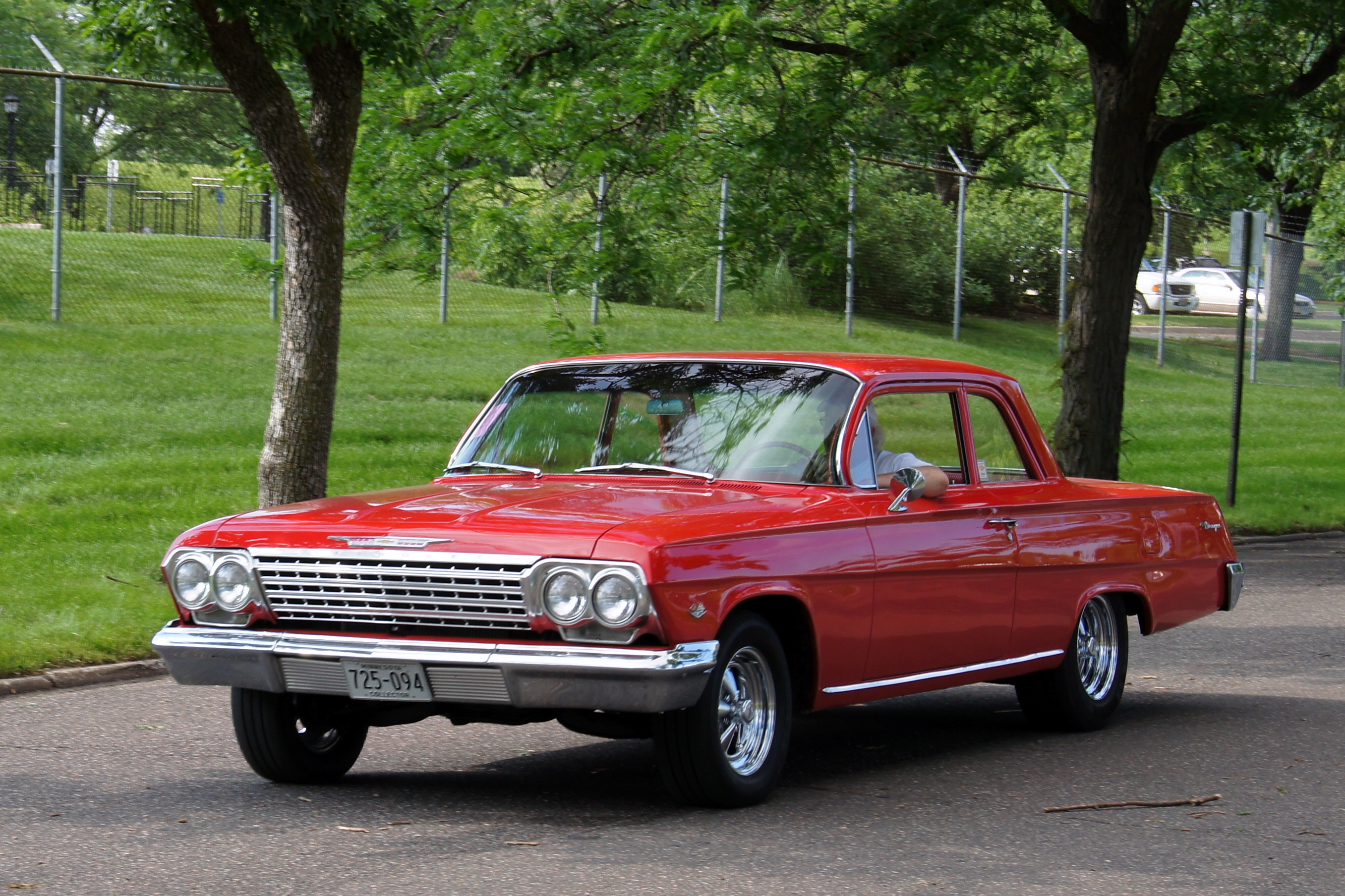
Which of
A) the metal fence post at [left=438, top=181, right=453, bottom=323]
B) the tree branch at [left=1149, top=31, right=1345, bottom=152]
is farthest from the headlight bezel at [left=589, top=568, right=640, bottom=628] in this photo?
the tree branch at [left=1149, top=31, right=1345, bottom=152]

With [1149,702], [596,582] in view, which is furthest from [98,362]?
[596,582]

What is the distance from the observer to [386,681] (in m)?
5.79

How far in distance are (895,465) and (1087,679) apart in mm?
1865

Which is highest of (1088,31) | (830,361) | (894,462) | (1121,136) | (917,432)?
(1088,31)

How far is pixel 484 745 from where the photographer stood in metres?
7.62

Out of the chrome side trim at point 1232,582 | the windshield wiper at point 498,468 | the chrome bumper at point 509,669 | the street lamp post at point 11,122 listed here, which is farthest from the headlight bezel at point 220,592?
the street lamp post at point 11,122

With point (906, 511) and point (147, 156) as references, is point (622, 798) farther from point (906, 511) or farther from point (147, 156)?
point (147, 156)

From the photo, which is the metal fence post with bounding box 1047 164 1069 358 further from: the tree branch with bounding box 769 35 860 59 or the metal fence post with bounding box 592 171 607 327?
the metal fence post with bounding box 592 171 607 327

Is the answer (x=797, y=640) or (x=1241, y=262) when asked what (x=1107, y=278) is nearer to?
(x=1241, y=262)

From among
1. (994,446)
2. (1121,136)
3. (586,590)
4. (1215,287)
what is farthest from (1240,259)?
(1215,287)

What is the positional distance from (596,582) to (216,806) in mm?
1759

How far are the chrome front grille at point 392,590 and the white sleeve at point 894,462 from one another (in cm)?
192

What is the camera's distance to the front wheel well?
627 centimetres

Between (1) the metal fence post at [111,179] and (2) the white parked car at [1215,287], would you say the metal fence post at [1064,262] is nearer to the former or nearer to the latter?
(2) the white parked car at [1215,287]
